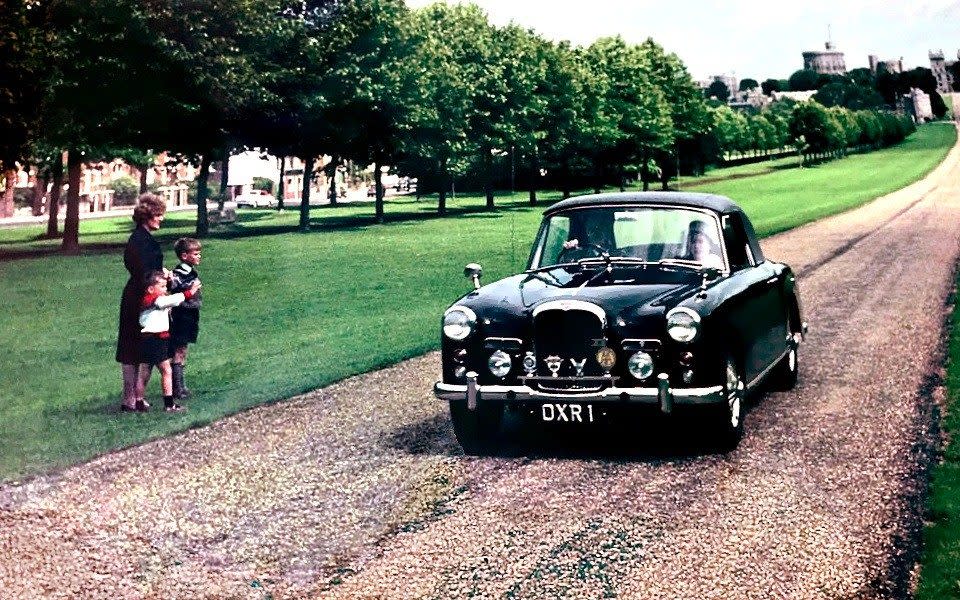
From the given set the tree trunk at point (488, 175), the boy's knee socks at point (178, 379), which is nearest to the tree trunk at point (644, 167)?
the tree trunk at point (488, 175)

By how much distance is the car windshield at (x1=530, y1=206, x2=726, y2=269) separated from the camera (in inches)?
388

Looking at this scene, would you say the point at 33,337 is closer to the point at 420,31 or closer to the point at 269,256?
the point at 269,256

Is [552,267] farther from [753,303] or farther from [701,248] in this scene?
[753,303]

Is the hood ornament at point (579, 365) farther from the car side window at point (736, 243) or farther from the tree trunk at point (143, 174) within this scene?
the tree trunk at point (143, 174)

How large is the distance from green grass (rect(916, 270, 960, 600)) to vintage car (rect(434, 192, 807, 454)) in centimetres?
151

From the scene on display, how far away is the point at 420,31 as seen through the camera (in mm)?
50156

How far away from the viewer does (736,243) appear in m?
10.3

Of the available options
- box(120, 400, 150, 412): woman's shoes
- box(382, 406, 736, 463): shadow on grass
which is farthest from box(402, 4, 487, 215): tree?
box(382, 406, 736, 463): shadow on grass

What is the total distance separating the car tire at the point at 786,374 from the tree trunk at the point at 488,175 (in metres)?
49.2

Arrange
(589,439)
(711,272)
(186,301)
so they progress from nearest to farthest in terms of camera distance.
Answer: (589,439) < (711,272) < (186,301)

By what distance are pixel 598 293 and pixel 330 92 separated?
36560mm

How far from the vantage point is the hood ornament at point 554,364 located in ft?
28.1

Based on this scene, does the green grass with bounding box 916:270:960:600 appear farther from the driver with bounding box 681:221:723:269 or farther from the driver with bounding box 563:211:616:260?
the driver with bounding box 563:211:616:260

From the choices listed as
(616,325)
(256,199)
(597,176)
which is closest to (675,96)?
(597,176)
